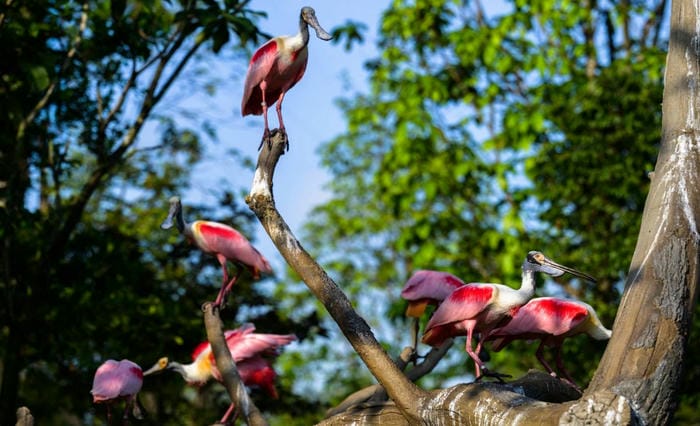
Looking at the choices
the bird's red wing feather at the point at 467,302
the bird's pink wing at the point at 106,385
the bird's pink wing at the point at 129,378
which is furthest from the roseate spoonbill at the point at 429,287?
the bird's pink wing at the point at 106,385

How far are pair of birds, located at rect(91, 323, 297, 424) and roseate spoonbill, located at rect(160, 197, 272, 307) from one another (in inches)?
14.5

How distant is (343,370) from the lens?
2634cm

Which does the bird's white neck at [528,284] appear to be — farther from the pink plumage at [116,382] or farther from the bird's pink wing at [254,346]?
the pink plumage at [116,382]

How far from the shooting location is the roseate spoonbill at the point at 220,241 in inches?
289

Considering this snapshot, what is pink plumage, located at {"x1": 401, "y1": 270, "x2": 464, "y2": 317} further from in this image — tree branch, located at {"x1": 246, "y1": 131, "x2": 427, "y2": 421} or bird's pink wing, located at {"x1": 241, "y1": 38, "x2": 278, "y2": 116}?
tree branch, located at {"x1": 246, "y1": 131, "x2": 427, "y2": 421}

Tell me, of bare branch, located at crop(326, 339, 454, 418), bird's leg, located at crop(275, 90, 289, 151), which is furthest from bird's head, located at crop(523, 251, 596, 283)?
bird's leg, located at crop(275, 90, 289, 151)

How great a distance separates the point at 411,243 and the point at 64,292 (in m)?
4.38

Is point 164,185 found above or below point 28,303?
above

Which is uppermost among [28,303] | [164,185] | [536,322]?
[164,185]

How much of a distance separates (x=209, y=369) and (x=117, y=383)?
0.88m

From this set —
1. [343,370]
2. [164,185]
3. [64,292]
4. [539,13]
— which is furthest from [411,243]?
[343,370]

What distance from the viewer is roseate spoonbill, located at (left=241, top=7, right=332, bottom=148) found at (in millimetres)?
6238

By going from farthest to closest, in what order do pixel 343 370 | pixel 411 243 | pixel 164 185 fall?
pixel 343 370
pixel 164 185
pixel 411 243

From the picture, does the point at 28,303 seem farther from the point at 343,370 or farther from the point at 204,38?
the point at 343,370
